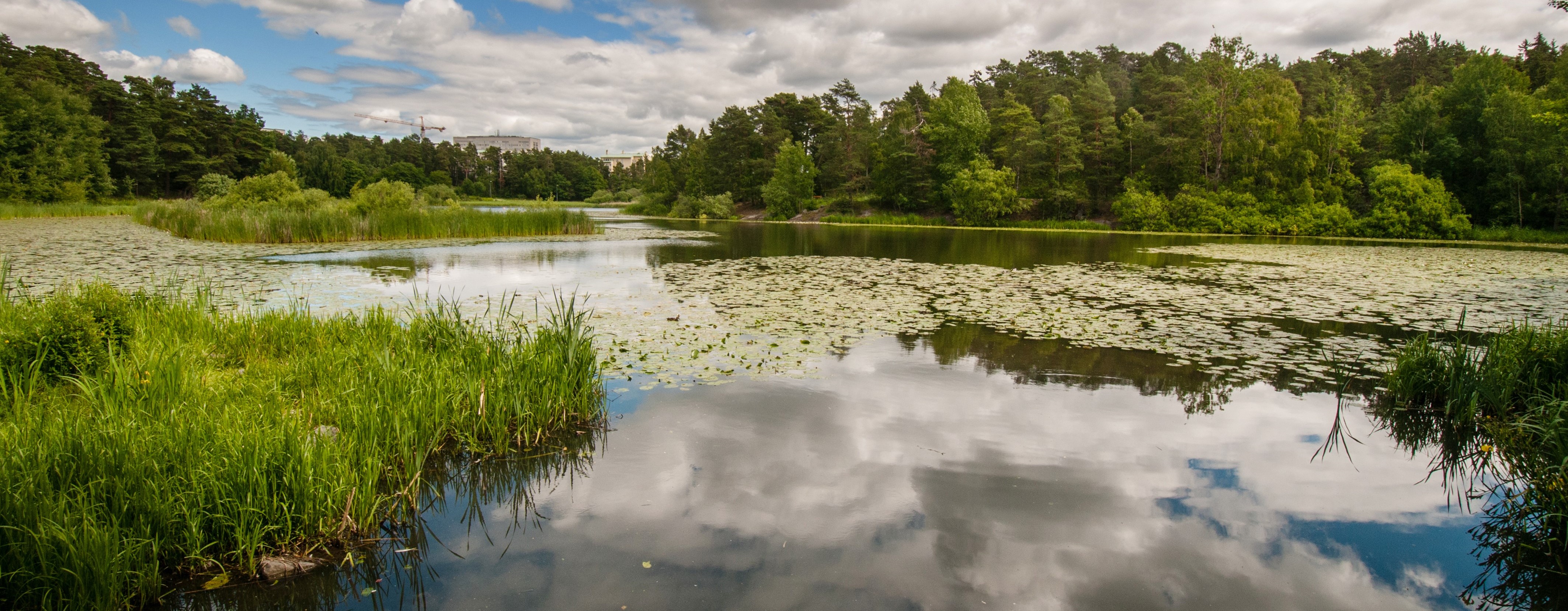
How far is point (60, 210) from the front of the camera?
3259 centimetres

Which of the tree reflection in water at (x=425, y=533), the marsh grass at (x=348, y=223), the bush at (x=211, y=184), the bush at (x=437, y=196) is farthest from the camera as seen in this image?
the bush at (x=211, y=184)

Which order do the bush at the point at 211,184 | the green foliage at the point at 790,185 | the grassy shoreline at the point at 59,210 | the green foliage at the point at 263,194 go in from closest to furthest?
the green foliage at the point at 263,194 → the grassy shoreline at the point at 59,210 → the bush at the point at 211,184 → the green foliage at the point at 790,185

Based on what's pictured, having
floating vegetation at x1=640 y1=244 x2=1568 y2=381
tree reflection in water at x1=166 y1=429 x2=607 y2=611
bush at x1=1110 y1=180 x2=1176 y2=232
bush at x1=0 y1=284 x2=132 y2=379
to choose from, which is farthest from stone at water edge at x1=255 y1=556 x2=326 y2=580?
bush at x1=1110 y1=180 x2=1176 y2=232

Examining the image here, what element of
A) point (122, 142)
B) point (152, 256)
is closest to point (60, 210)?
point (122, 142)

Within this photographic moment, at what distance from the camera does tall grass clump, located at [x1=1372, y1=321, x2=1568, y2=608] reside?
131 inches

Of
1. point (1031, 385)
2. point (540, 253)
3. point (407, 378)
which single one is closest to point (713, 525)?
point (407, 378)

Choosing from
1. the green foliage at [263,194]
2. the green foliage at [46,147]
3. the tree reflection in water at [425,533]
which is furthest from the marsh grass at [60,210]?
the tree reflection in water at [425,533]

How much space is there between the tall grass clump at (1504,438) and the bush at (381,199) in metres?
25.7

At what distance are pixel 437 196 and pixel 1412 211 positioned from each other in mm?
48416

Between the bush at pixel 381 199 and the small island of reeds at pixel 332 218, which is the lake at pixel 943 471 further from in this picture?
the bush at pixel 381 199

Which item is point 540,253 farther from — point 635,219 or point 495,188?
point 495,188

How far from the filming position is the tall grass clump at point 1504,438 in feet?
10.9

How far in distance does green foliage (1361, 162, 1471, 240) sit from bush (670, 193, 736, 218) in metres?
35.7

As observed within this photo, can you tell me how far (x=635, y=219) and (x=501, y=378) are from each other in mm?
45734
